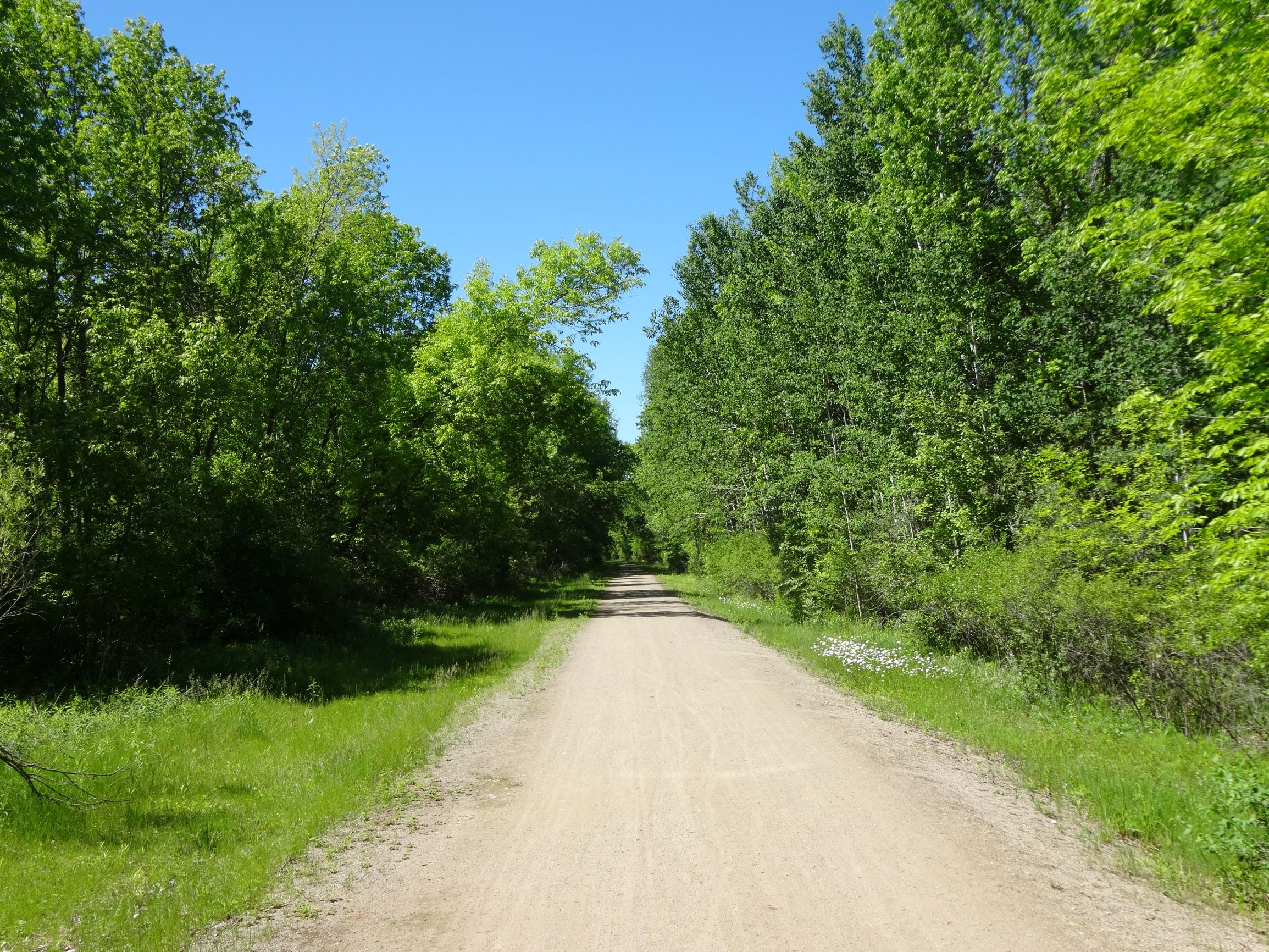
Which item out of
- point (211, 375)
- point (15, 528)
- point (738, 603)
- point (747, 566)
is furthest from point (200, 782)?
point (747, 566)

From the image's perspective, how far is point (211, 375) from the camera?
13.5m

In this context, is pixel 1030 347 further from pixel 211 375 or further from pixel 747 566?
pixel 211 375

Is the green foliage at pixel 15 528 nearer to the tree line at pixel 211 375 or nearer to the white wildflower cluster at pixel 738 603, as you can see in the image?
the tree line at pixel 211 375

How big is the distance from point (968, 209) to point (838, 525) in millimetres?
8757

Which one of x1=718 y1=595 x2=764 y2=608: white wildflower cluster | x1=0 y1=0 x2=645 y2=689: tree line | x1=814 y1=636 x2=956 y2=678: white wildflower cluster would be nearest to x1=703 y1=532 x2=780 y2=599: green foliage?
x1=718 y1=595 x2=764 y2=608: white wildflower cluster

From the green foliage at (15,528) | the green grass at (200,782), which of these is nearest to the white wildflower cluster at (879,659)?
the green grass at (200,782)

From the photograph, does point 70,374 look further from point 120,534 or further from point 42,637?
point 42,637

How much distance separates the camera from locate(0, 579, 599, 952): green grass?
465cm

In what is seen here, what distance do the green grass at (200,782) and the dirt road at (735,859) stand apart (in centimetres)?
80

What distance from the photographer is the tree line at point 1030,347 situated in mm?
7984

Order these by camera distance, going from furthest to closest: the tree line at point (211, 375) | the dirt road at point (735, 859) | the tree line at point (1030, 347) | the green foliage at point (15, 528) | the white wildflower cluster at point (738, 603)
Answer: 1. the white wildflower cluster at point (738, 603)
2. the tree line at point (211, 375)
3. the green foliage at point (15, 528)
4. the tree line at point (1030, 347)
5. the dirt road at point (735, 859)

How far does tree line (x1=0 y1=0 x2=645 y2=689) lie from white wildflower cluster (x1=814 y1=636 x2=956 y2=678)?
37.8ft

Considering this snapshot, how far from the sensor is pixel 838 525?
66.4 ft

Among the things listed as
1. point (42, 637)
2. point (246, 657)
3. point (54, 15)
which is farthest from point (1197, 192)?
point (54, 15)
